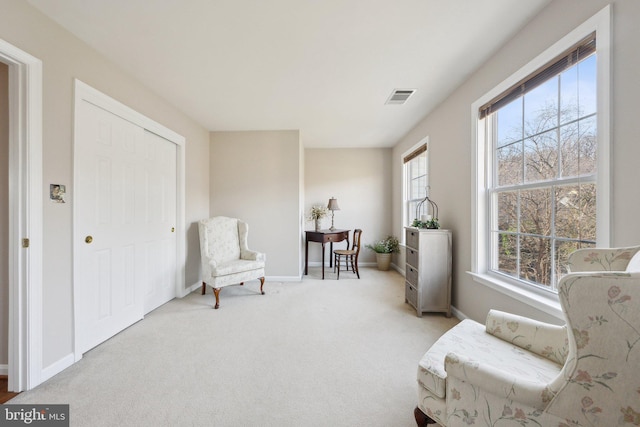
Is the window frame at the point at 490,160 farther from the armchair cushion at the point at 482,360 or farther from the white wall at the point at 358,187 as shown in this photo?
the white wall at the point at 358,187

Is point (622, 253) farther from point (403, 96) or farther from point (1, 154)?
point (1, 154)

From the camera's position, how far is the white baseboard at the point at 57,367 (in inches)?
66.3

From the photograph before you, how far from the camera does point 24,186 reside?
160cm

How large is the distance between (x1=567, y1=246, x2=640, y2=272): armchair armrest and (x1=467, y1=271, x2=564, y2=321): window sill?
2.05 ft

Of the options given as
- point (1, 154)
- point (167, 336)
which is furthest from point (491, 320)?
point (1, 154)

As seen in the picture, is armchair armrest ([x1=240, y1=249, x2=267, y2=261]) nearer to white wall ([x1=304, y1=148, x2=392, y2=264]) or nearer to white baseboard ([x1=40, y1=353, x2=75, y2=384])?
white wall ([x1=304, y1=148, x2=392, y2=264])

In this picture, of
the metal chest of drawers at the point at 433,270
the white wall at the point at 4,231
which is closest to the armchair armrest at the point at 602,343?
the metal chest of drawers at the point at 433,270

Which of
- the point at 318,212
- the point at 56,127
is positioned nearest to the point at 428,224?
the point at 318,212

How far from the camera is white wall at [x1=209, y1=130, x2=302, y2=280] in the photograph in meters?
4.05

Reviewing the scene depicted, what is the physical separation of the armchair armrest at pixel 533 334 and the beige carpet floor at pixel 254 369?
684 millimetres

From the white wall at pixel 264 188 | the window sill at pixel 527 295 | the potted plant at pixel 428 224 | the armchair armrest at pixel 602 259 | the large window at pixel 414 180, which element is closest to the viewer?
the armchair armrest at pixel 602 259

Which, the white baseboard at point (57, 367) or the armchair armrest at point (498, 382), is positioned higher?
the armchair armrest at point (498, 382)

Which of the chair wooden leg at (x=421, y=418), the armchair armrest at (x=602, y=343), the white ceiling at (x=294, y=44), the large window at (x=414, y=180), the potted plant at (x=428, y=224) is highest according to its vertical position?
the white ceiling at (x=294, y=44)

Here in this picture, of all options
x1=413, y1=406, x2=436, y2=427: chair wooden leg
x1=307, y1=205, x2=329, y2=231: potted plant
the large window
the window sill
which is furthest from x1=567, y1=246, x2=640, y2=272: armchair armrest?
x1=307, y1=205, x2=329, y2=231: potted plant
